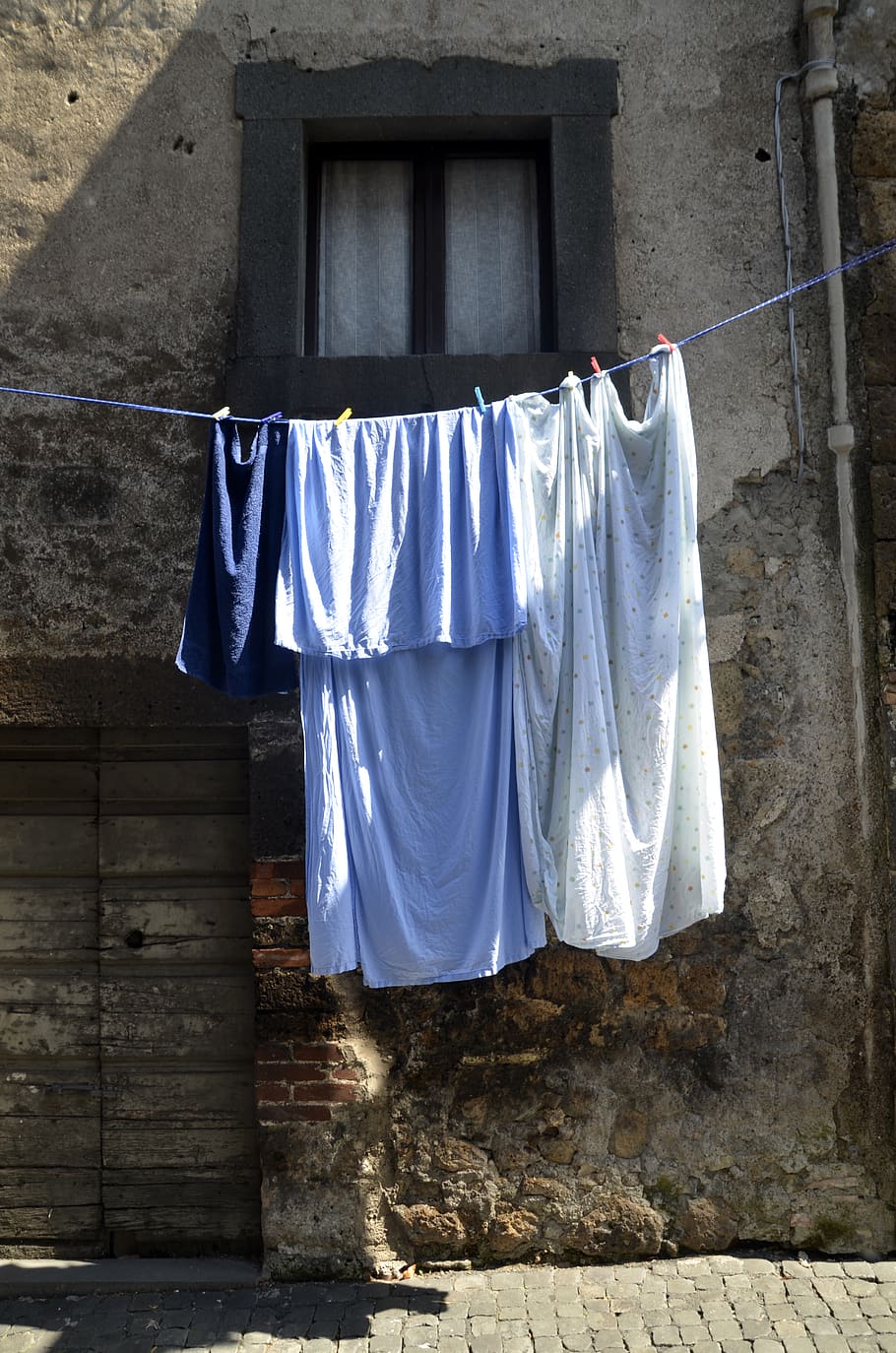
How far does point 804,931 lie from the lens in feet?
11.8

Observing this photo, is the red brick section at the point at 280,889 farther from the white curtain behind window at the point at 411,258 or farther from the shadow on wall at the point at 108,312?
the white curtain behind window at the point at 411,258

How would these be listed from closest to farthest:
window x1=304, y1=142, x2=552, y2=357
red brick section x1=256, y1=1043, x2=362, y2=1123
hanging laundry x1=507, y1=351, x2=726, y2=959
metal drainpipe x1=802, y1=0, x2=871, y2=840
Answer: hanging laundry x1=507, y1=351, x2=726, y2=959 < red brick section x1=256, y1=1043, x2=362, y2=1123 < metal drainpipe x1=802, y1=0, x2=871, y2=840 < window x1=304, y1=142, x2=552, y2=357

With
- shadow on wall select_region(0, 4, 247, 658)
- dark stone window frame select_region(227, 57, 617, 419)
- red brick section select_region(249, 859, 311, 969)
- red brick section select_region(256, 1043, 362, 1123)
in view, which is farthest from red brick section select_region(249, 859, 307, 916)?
dark stone window frame select_region(227, 57, 617, 419)

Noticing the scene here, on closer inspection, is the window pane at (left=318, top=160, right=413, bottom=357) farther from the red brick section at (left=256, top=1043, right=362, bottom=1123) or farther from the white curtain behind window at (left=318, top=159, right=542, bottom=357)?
the red brick section at (left=256, top=1043, right=362, bottom=1123)

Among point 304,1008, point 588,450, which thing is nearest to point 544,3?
point 588,450

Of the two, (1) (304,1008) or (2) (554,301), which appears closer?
(1) (304,1008)

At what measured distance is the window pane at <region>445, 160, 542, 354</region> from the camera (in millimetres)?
3980

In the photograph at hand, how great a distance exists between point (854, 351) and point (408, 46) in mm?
2047

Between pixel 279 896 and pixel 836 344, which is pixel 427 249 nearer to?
pixel 836 344

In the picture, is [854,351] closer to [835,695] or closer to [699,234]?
[699,234]

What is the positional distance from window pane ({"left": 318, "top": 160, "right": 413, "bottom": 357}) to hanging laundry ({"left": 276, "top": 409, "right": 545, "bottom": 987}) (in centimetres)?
95

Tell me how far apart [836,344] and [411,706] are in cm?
209

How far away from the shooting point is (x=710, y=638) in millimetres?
3684

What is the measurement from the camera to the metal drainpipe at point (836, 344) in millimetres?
3643
